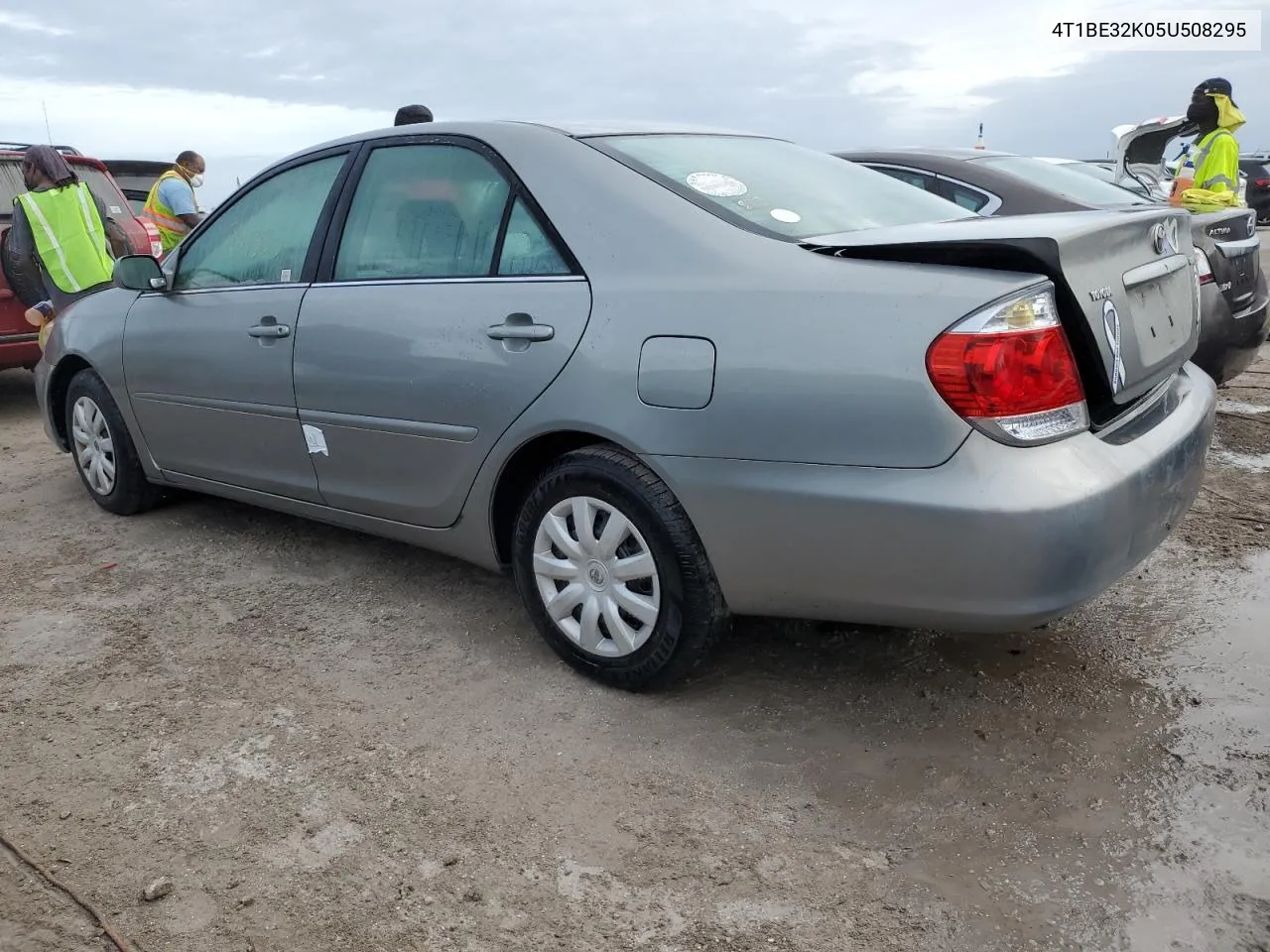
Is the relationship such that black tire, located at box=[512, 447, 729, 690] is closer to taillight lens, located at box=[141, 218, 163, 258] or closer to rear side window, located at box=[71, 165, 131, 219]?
taillight lens, located at box=[141, 218, 163, 258]

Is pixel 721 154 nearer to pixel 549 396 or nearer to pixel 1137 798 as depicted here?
pixel 549 396

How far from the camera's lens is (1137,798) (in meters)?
2.35

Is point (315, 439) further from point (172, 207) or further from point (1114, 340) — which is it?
point (172, 207)

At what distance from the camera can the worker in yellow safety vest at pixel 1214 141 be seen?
675 cm

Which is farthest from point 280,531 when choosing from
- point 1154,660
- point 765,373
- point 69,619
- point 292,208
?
point 1154,660

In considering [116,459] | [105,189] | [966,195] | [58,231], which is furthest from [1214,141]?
[105,189]

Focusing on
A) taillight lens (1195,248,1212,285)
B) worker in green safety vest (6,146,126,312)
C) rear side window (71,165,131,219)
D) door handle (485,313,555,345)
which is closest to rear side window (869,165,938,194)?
taillight lens (1195,248,1212,285)

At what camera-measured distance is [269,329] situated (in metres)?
3.59

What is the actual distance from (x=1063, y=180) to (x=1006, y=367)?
3.99 meters

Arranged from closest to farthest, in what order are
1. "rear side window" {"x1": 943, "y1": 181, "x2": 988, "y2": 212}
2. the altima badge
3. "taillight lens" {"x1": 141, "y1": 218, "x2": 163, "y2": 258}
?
1. the altima badge
2. "rear side window" {"x1": 943, "y1": 181, "x2": 988, "y2": 212}
3. "taillight lens" {"x1": 141, "y1": 218, "x2": 163, "y2": 258}

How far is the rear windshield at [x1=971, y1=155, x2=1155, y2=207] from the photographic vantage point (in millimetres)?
5367

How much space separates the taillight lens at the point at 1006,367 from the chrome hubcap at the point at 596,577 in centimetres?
90

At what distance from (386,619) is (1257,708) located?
2.50 meters

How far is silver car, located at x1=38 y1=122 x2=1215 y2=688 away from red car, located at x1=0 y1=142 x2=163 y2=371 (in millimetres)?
3794
